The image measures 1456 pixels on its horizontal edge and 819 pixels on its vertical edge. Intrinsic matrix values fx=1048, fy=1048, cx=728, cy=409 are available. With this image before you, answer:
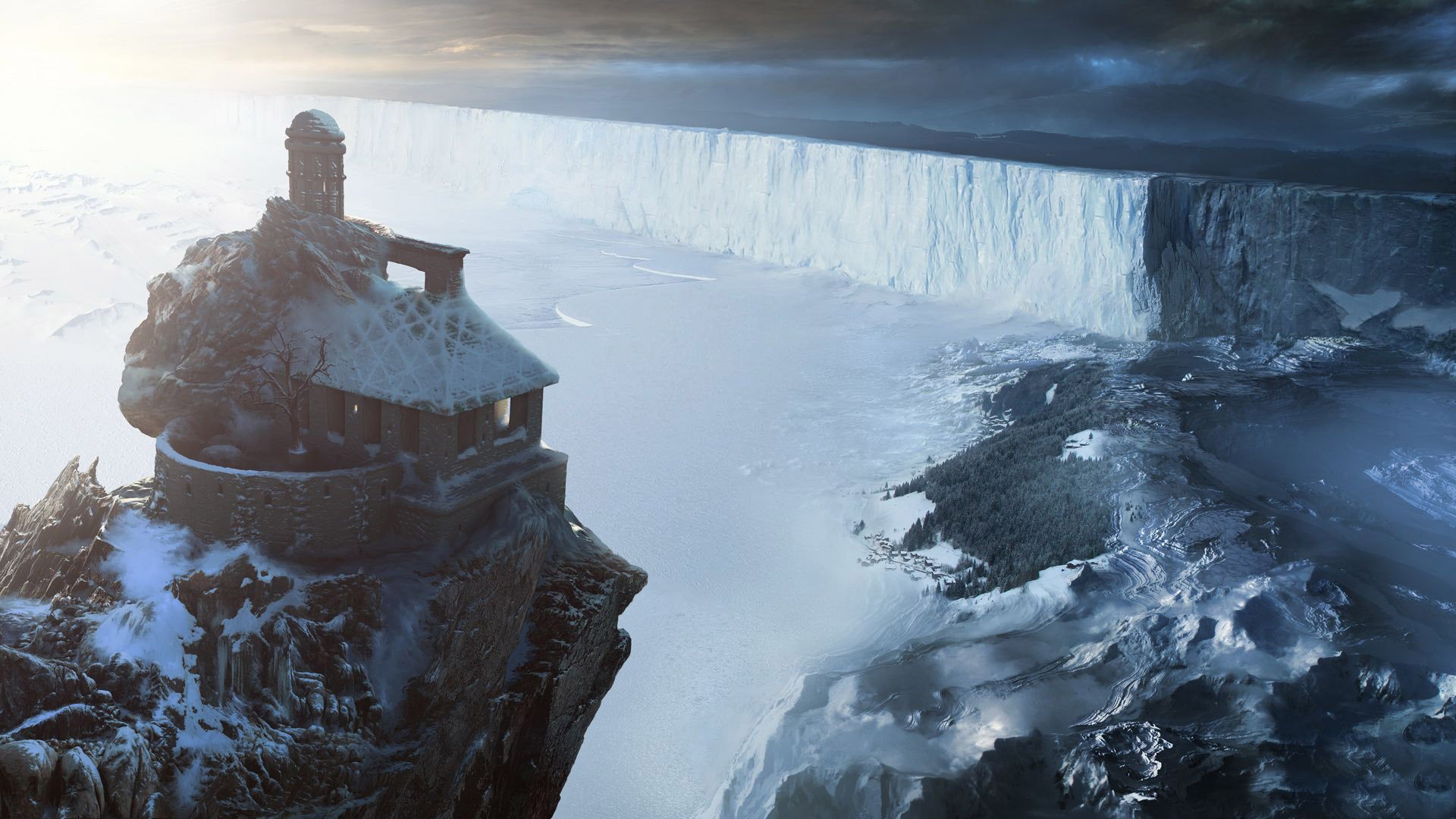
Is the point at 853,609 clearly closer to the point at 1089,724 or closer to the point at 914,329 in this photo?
the point at 1089,724

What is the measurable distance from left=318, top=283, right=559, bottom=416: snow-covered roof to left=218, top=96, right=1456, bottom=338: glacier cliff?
4240 cm

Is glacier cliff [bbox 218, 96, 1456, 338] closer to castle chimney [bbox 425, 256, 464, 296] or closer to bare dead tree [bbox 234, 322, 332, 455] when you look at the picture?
castle chimney [bbox 425, 256, 464, 296]

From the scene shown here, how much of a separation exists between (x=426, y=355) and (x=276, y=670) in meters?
5.53

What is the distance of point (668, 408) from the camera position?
42906mm

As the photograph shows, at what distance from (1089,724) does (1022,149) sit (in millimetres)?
64829

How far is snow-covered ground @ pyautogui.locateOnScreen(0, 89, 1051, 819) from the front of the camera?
2509 centimetres

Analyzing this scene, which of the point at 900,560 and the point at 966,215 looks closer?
the point at 900,560

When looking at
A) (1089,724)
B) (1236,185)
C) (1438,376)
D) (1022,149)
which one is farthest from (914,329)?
(1089,724)

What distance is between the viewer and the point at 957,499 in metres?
33.4

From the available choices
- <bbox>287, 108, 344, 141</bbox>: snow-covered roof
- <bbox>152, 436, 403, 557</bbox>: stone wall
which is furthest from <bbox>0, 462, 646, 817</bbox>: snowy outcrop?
<bbox>287, 108, 344, 141</bbox>: snow-covered roof

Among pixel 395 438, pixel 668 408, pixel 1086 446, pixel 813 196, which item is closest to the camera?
pixel 395 438

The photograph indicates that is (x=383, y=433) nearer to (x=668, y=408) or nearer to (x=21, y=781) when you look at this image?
(x=21, y=781)

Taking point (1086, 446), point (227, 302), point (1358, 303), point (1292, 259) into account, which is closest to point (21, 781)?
point (227, 302)

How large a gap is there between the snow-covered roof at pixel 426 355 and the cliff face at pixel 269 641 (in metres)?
0.82
